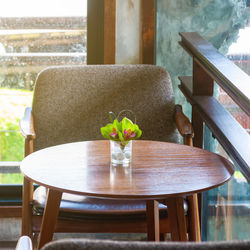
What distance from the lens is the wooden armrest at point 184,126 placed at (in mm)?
2010

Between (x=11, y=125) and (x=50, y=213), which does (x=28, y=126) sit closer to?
(x=50, y=213)

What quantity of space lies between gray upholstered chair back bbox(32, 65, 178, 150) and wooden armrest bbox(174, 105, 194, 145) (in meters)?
0.13

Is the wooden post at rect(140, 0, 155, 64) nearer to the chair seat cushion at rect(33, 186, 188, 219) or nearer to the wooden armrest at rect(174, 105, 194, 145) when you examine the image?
the wooden armrest at rect(174, 105, 194, 145)

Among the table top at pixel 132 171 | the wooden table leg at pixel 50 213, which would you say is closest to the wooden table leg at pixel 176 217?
the table top at pixel 132 171

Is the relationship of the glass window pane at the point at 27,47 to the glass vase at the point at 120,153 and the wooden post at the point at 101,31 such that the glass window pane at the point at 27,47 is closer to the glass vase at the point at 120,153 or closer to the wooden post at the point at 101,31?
the wooden post at the point at 101,31

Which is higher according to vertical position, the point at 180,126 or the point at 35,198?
the point at 180,126

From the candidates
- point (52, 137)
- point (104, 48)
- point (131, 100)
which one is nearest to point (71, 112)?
point (52, 137)

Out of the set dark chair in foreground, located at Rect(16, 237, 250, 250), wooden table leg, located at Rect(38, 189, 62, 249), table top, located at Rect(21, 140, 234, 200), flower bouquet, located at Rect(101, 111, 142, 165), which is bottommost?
wooden table leg, located at Rect(38, 189, 62, 249)

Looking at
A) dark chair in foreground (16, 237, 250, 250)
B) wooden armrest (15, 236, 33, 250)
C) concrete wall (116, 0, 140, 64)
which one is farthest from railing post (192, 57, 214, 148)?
dark chair in foreground (16, 237, 250, 250)

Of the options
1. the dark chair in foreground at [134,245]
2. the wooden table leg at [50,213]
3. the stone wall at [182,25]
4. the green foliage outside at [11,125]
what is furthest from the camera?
the green foliage outside at [11,125]

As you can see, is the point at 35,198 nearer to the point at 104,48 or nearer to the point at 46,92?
the point at 46,92

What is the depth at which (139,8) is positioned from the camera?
2.78 metres

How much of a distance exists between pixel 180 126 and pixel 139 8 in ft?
3.19

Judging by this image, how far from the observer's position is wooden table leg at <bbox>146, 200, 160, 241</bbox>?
1.76m
